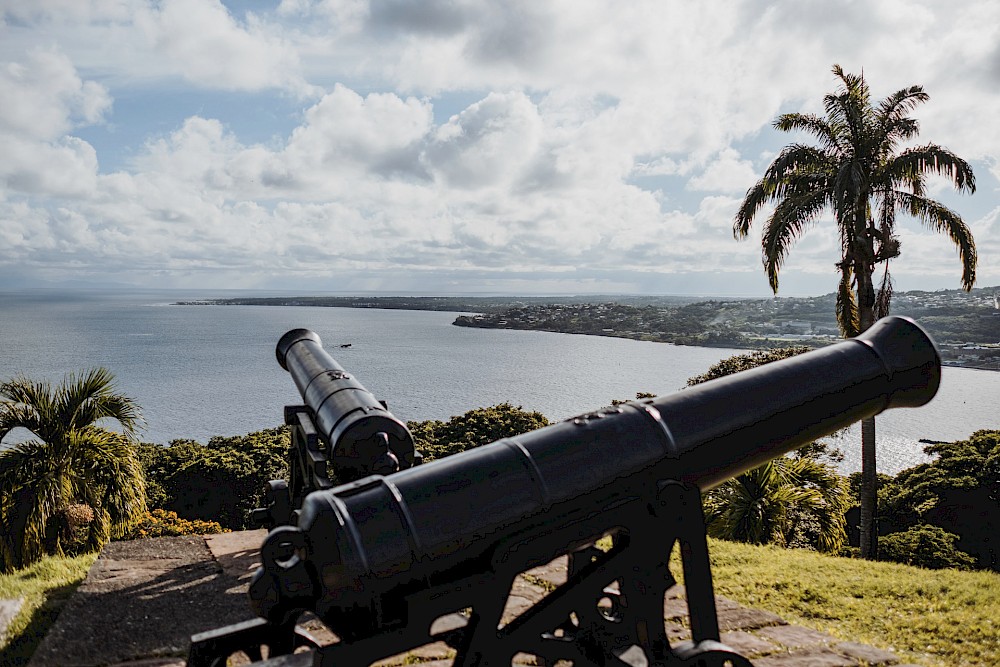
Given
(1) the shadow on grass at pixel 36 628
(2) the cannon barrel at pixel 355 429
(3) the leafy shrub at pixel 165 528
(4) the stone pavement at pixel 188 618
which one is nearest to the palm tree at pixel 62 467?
(3) the leafy shrub at pixel 165 528

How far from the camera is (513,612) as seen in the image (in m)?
4.30

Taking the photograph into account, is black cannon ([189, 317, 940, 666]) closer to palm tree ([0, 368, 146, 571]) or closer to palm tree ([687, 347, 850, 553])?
palm tree ([0, 368, 146, 571])

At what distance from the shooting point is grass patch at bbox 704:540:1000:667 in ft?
14.7

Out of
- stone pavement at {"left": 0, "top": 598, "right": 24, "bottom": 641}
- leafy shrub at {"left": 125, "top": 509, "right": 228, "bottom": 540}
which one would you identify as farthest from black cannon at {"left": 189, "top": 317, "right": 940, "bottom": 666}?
leafy shrub at {"left": 125, "top": 509, "right": 228, "bottom": 540}

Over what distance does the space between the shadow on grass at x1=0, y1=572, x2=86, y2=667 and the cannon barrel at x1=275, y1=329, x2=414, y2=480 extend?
1.88 m

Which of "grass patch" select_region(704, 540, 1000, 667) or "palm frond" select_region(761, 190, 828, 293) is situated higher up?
"palm frond" select_region(761, 190, 828, 293)

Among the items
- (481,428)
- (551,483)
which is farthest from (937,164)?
(481,428)

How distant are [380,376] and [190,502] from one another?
38640 millimetres

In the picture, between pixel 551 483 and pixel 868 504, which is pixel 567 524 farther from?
pixel 868 504

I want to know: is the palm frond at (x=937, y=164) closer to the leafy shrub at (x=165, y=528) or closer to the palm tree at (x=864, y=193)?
the palm tree at (x=864, y=193)

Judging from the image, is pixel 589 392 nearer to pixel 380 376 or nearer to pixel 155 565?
pixel 380 376

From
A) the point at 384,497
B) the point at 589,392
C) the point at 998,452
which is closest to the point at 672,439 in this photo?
the point at 384,497

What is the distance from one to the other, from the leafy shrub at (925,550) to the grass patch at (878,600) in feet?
17.7

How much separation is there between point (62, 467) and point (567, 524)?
19.0ft
